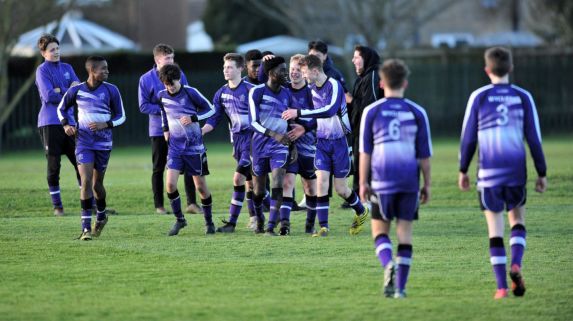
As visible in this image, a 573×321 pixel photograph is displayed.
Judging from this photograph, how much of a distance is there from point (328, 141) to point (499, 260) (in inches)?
175

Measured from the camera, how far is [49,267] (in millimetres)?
11273

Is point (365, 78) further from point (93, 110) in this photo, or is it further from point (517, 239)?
point (517, 239)

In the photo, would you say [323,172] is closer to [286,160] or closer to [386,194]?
[286,160]

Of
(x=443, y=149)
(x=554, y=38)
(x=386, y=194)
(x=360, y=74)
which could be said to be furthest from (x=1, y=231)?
(x=554, y=38)

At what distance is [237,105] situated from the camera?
558 inches

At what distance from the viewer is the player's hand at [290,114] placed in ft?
42.5

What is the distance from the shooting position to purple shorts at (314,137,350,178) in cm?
1362

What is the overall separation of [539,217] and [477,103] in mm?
6394

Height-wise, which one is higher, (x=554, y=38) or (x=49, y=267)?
(x=554, y=38)

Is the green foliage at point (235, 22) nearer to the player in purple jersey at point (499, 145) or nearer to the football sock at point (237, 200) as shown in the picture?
the football sock at point (237, 200)

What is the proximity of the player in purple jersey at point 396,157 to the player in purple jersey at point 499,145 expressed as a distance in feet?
1.46

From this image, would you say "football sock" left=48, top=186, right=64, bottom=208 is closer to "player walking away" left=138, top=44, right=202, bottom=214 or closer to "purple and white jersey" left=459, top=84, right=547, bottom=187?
"player walking away" left=138, top=44, right=202, bottom=214

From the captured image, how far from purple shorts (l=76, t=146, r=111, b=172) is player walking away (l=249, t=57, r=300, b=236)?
66.2 inches

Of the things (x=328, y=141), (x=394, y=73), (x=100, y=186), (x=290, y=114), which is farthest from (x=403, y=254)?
(x=100, y=186)
